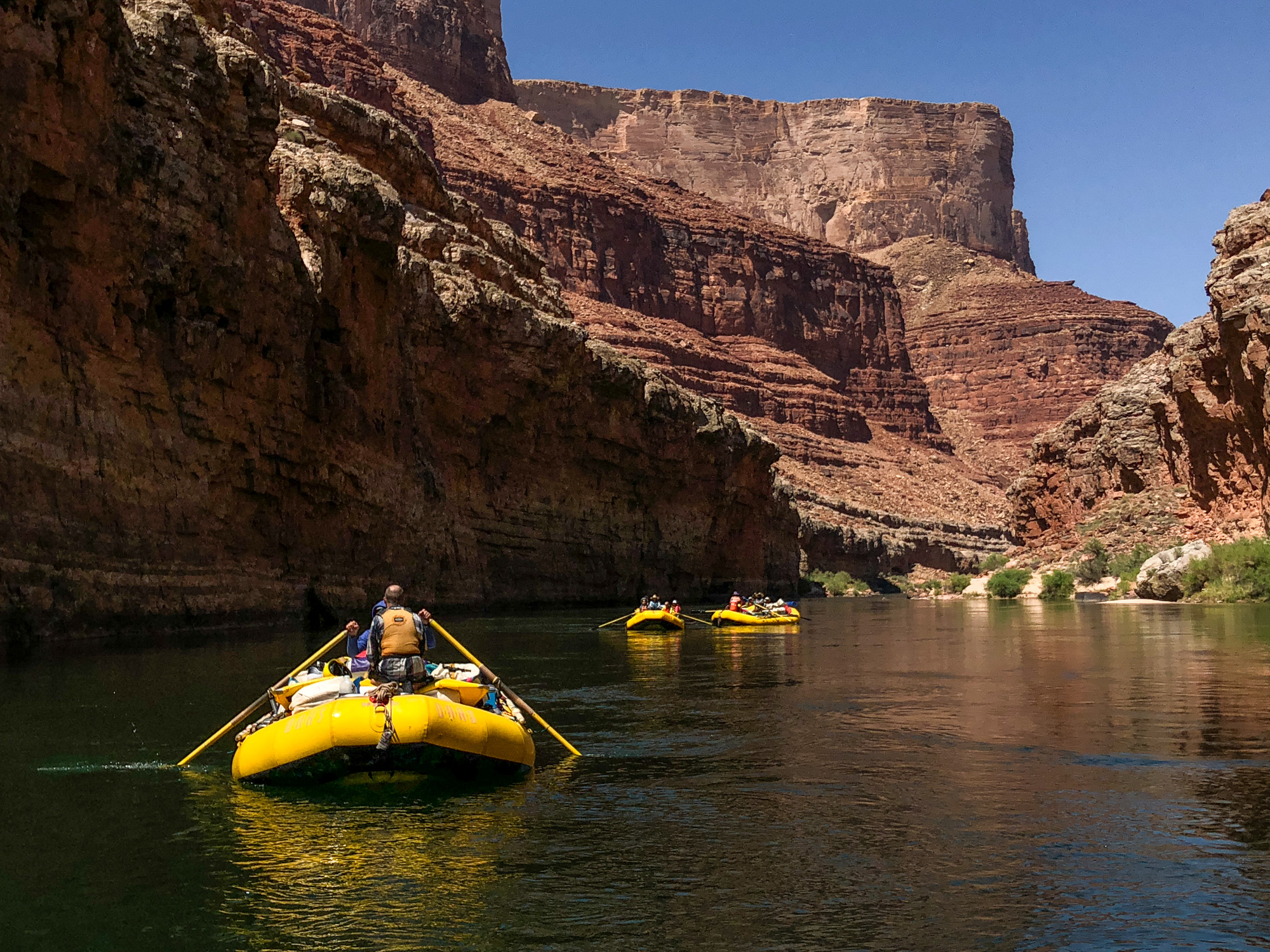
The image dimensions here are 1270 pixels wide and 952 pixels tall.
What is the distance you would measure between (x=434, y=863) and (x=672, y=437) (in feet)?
192

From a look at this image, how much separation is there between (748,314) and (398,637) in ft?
462

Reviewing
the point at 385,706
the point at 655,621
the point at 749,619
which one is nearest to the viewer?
the point at 385,706

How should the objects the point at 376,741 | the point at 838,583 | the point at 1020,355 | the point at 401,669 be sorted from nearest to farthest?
the point at 376,741 → the point at 401,669 → the point at 838,583 → the point at 1020,355

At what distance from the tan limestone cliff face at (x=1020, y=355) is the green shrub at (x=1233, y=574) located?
123 m

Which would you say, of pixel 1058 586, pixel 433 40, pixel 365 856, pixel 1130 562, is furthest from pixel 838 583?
pixel 365 856

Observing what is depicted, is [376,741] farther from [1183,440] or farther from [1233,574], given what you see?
[1183,440]

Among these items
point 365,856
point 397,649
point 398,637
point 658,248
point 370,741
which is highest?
point 658,248

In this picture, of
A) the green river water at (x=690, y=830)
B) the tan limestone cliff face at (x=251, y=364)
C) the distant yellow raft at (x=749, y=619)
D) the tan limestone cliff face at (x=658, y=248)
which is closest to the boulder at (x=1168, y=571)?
the distant yellow raft at (x=749, y=619)

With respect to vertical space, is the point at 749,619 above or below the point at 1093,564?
below

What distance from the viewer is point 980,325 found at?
190m

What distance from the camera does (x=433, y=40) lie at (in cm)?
14600

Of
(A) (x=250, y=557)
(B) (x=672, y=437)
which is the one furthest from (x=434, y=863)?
(B) (x=672, y=437)

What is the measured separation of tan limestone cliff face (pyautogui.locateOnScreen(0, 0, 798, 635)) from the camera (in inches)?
1123

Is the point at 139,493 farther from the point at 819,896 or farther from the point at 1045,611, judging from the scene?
the point at 1045,611
